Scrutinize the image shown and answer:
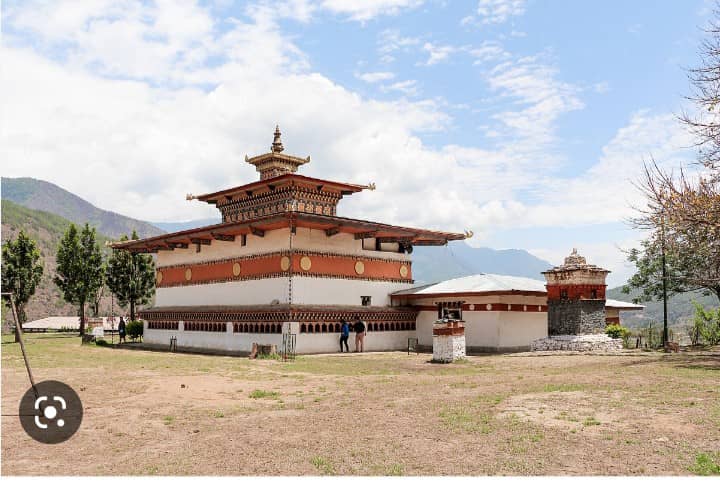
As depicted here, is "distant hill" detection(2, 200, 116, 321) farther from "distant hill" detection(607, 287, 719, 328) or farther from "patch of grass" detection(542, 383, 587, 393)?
"distant hill" detection(607, 287, 719, 328)

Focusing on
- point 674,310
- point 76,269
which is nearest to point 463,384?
point 76,269

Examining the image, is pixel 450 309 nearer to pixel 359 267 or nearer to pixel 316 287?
pixel 359 267

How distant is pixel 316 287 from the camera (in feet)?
99.5

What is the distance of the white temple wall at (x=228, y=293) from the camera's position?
99.1ft

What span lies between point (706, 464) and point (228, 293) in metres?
28.6

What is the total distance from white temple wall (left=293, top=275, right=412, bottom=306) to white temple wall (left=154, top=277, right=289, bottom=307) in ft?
2.64

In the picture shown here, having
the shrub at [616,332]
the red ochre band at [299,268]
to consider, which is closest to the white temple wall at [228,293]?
the red ochre band at [299,268]

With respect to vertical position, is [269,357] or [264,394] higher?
[264,394]

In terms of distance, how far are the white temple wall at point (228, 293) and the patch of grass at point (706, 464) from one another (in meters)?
22.6

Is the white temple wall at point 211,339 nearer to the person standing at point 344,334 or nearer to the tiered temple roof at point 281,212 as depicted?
the person standing at point 344,334

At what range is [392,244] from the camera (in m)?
34.8

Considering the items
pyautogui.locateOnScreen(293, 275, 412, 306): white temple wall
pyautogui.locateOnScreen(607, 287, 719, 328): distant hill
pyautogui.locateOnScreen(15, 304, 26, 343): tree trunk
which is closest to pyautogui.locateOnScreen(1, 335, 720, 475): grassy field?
pyautogui.locateOnScreen(15, 304, 26, 343): tree trunk

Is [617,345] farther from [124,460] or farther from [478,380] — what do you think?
[124,460]

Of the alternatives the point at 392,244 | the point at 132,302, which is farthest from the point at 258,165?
the point at 132,302
